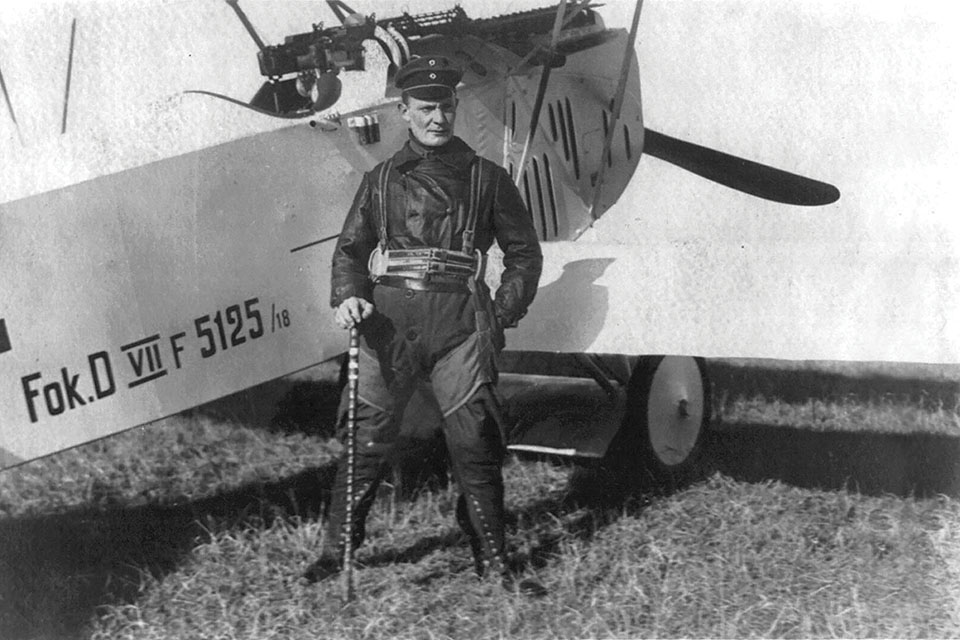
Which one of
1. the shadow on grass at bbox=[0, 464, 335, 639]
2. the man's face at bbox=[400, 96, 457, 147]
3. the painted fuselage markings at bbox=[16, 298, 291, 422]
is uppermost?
the man's face at bbox=[400, 96, 457, 147]

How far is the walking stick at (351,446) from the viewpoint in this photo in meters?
3.34

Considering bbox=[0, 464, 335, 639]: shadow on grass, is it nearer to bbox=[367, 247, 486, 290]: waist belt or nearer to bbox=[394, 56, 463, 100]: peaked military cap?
bbox=[367, 247, 486, 290]: waist belt

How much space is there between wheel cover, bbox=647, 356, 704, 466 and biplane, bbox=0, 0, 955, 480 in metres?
0.01

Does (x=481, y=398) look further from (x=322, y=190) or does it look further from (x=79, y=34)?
(x=79, y=34)

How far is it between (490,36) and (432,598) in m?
3.09

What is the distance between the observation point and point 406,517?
4.19 meters

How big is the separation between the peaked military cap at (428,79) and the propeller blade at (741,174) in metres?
2.84

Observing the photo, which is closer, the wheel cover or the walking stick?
the walking stick

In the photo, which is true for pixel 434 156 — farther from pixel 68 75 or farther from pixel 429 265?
pixel 68 75

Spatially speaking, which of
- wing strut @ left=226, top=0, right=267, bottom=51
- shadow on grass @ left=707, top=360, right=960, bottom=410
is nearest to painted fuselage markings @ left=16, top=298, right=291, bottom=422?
wing strut @ left=226, top=0, right=267, bottom=51

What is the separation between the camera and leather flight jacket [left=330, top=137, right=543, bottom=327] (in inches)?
132

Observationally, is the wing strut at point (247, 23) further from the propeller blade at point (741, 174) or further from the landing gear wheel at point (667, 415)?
the propeller blade at point (741, 174)

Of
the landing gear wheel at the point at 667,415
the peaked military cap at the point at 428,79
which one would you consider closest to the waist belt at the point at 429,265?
the peaked military cap at the point at 428,79

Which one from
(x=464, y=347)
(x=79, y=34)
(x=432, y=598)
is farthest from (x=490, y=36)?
(x=432, y=598)
